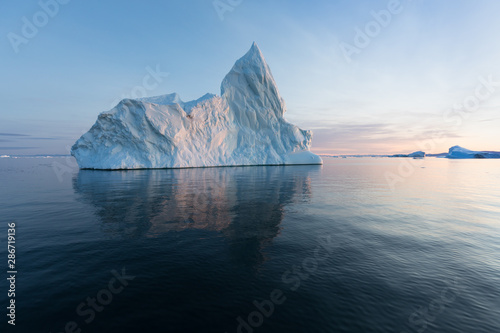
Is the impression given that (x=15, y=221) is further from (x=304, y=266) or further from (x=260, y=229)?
(x=304, y=266)

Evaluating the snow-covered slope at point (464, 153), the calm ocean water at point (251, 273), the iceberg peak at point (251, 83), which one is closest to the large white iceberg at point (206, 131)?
the iceberg peak at point (251, 83)

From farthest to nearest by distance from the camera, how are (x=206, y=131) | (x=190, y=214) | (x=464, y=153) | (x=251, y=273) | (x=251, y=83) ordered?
(x=464, y=153), (x=251, y=83), (x=206, y=131), (x=190, y=214), (x=251, y=273)

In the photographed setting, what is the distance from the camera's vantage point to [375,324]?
3.80 meters

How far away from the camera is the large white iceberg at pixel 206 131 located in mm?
37469

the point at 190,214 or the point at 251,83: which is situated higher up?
the point at 251,83

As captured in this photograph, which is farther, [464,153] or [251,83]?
[464,153]

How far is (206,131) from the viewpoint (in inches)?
1780

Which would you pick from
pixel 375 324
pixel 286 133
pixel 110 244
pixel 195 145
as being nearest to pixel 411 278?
pixel 375 324

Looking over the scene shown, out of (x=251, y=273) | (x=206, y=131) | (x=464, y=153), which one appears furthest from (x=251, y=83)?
(x=464, y=153)

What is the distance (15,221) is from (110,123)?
32147 mm

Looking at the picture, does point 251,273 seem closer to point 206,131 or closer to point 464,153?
point 206,131

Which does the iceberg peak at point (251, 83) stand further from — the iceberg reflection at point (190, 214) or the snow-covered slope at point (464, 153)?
the snow-covered slope at point (464, 153)

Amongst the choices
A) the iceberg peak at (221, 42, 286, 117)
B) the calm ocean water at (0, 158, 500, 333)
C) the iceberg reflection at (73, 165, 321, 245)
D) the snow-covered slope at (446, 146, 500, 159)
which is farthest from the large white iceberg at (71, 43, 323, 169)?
the snow-covered slope at (446, 146, 500, 159)

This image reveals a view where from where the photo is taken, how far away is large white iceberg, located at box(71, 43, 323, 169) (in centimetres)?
3747
